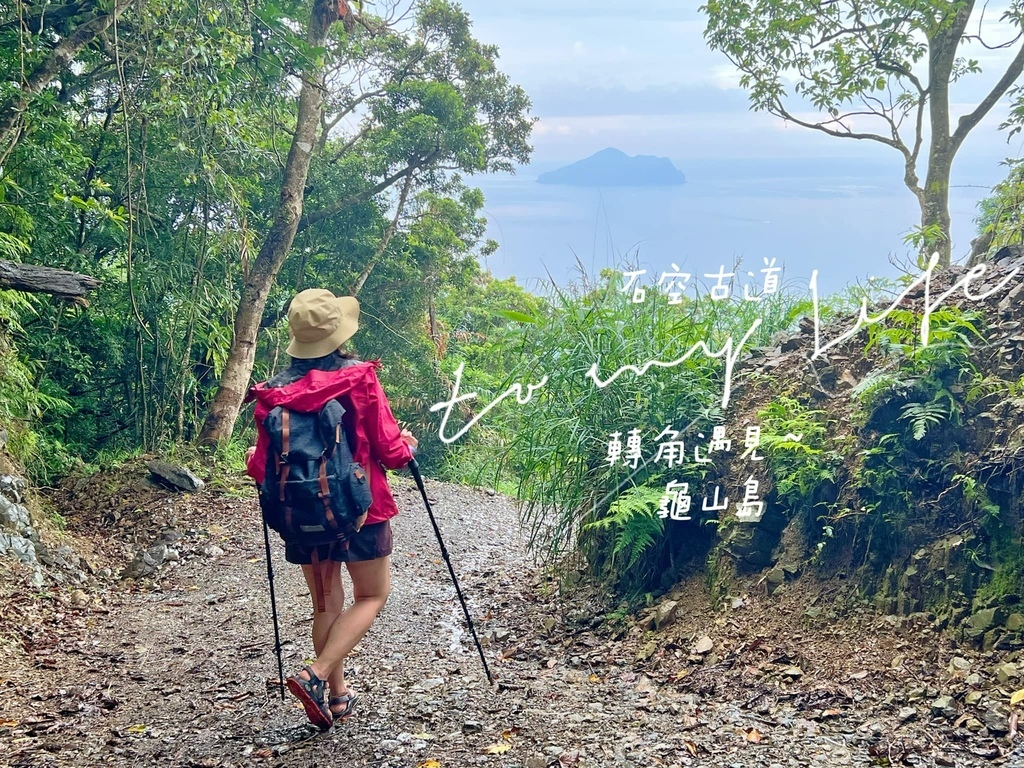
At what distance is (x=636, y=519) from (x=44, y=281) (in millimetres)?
2953

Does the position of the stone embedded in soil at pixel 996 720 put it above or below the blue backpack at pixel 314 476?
below

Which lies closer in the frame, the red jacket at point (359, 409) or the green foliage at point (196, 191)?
the red jacket at point (359, 409)

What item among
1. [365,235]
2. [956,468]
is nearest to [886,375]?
[956,468]

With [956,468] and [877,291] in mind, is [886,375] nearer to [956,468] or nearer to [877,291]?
[956,468]

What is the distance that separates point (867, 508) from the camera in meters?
3.20

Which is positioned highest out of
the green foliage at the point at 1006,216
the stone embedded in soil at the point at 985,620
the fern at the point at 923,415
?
the green foliage at the point at 1006,216

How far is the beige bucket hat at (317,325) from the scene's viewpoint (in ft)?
8.63

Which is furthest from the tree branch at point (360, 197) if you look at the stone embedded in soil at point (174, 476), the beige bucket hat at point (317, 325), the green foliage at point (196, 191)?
the beige bucket hat at point (317, 325)

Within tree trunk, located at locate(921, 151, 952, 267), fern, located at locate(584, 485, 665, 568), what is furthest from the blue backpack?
tree trunk, located at locate(921, 151, 952, 267)

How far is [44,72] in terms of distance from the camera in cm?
569

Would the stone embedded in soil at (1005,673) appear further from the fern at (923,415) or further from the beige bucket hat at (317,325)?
the beige bucket hat at (317,325)

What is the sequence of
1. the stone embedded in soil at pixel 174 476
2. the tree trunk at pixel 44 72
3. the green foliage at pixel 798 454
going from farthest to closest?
the stone embedded in soil at pixel 174 476 < the tree trunk at pixel 44 72 < the green foliage at pixel 798 454

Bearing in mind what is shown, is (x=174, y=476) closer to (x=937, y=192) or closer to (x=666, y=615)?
(x=666, y=615)

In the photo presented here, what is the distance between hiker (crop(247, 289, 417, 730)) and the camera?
258 centimetres
